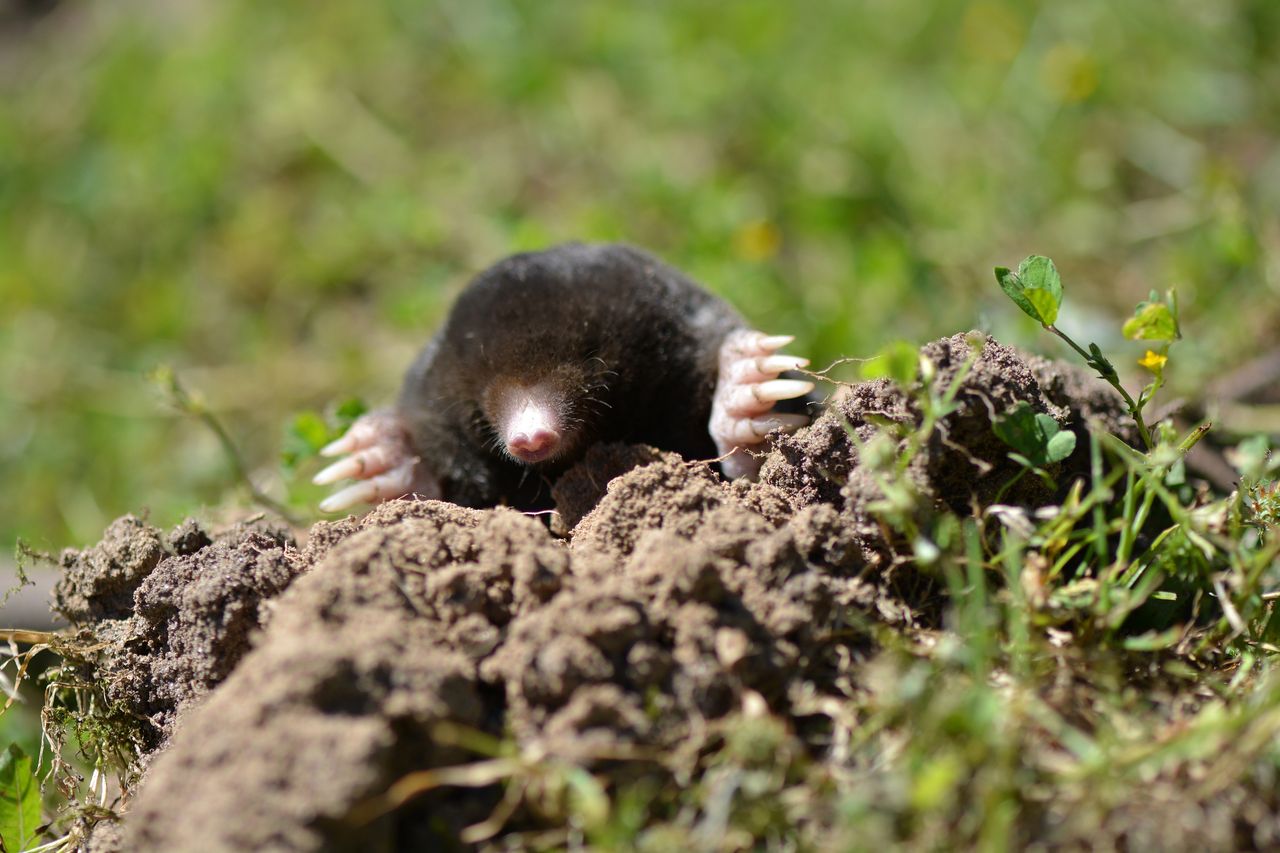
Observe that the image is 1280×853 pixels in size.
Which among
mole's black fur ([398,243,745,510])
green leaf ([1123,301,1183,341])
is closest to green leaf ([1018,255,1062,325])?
green leaf ([1123,301,1183,341])

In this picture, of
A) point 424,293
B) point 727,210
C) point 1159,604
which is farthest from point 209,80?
point 1159,604

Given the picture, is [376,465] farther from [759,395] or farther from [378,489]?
[759,395]

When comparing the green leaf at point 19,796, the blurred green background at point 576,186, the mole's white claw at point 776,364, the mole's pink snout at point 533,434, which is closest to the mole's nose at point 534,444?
the mole's pink snout at point 533,434

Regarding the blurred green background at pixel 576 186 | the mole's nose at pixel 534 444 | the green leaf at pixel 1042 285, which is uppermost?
the blurred green background at pixel 576 186

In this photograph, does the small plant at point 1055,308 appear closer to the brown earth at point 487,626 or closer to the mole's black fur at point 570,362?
the brown earth at point 487,626

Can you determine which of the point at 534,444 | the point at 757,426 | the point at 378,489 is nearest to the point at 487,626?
the point at 534,444

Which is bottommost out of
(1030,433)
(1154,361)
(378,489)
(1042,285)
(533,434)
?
(1030,433)

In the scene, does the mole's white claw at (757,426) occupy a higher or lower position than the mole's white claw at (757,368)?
lower
